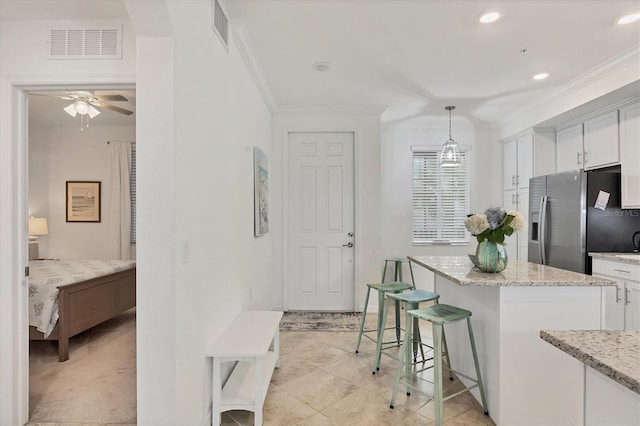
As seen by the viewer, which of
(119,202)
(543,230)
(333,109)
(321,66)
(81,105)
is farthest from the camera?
(119,202)

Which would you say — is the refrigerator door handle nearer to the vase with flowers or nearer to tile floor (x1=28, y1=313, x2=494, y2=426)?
the vase with flowers

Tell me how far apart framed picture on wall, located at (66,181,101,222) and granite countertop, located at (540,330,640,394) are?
20.1ft

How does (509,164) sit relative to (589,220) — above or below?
above

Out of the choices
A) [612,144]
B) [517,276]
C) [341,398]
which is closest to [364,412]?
[341,398]

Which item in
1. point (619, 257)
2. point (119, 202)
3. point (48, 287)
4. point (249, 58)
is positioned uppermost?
point (249, 58)

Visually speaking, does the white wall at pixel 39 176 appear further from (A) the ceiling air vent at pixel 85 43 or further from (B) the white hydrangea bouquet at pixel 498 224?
(B) the white hydrangea bouquet at pixel 498 224

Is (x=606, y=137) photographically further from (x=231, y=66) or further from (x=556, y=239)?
(x=231, y=66)

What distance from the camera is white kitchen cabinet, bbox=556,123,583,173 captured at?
160 inches

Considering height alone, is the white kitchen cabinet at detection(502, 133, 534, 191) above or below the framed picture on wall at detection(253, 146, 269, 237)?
above

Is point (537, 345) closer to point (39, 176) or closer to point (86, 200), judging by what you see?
point (86, 200)

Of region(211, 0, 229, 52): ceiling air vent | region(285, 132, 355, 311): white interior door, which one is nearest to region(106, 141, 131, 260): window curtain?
region(285, 132, 355, 311): white interior door

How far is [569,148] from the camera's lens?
4230 millimetres

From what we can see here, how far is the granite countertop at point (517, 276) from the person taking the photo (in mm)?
1986

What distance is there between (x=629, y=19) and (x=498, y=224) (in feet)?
5.94
